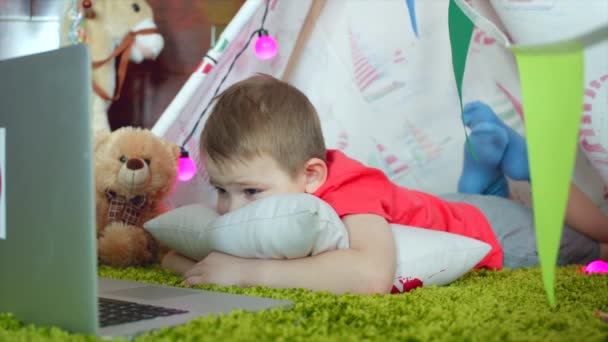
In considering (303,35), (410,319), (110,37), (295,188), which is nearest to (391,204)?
(295,188)

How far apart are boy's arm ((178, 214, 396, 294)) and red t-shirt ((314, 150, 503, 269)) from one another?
0.13ft

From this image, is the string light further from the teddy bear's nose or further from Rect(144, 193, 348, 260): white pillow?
Rect(144, 193, 348, 260): white pillow

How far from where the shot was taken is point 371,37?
1.83m

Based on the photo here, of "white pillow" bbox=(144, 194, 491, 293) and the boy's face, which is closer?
"white pillow" bbox=(144, 194, 491, 293)

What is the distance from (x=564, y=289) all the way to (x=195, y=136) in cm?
97

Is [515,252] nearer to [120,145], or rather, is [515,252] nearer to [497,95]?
[497,95]

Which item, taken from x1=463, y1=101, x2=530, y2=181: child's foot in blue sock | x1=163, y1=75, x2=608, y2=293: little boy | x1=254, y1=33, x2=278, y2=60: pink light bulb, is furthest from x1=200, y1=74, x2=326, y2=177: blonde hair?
x1=463, y1=101, x2=530, y2=181: child's foot in blue sock

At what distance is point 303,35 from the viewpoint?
188cm

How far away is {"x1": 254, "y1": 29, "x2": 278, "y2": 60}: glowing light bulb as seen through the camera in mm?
1663

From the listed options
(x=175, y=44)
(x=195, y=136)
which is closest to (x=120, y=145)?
(x=195, y=136)

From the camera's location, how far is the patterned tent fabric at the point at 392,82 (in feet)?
5.73

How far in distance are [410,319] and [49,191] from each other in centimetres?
41

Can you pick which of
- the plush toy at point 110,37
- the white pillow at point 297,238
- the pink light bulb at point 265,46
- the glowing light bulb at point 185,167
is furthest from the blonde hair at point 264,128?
the plush toy at point 110,37

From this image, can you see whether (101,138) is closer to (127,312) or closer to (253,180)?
(253,180)
